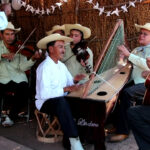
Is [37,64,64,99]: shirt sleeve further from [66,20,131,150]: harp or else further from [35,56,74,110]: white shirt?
[66,20,131,150]: harp

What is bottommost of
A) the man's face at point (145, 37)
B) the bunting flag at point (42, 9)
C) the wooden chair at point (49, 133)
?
the wooden chair at point (49, 133)

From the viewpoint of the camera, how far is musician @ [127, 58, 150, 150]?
2.72 m

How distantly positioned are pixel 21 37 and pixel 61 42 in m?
2.57

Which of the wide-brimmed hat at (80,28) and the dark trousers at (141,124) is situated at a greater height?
the wide-brimmed hat at (80,28)

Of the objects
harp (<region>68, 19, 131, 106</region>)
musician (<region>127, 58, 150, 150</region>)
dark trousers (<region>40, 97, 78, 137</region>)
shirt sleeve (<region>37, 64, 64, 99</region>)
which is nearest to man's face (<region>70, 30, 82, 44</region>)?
harp (<region>68, 19, 131, 106</region>)

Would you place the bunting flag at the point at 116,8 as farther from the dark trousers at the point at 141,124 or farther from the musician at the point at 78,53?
the dark trousers at the point at 141,124

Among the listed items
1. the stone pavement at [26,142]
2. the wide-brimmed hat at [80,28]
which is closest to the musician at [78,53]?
the wide-brimmed hat at [80,28]

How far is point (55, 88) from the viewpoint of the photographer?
3.27 meters

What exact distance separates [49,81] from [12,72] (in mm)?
1310

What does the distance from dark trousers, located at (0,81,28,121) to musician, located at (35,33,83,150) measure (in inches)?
35.5

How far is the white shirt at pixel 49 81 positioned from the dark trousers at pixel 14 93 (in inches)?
35.5

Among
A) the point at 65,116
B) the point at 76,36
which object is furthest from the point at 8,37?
the point at 65,116

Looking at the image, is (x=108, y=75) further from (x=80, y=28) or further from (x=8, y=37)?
(x=8, y=37)

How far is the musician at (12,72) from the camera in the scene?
A: 13.8 feet
